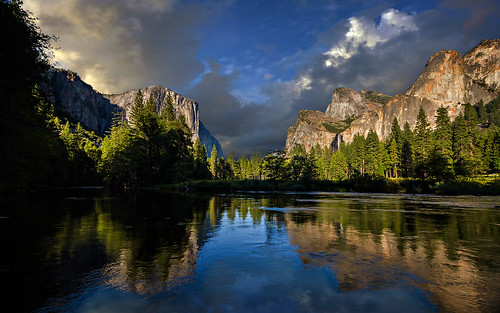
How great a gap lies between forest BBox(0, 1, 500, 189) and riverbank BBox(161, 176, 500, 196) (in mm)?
3222

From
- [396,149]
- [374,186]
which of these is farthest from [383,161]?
[374,186]

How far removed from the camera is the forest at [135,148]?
18.0 meters

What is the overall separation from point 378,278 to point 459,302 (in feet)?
5.95

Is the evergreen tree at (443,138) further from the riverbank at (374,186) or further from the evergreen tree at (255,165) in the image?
the evergreen tree at (255,165)

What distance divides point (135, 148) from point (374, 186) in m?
60.7

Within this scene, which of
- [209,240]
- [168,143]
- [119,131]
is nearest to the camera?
[209,240]

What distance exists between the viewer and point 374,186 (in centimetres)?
5850

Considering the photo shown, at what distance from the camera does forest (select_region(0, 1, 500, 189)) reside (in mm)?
18016

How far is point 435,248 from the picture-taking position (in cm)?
1024

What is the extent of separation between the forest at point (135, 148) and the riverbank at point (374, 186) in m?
3.22


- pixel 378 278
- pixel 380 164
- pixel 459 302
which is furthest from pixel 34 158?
pixel 380 164

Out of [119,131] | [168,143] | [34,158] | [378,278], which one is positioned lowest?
[378,278]

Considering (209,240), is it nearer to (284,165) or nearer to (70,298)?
(70,298)

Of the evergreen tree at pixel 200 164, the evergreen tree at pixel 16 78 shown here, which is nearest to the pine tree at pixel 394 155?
the evergreen tree at pixel 200 164
